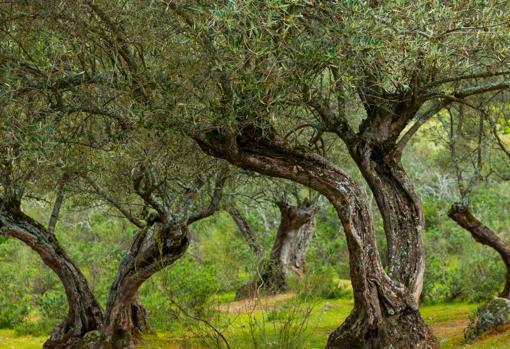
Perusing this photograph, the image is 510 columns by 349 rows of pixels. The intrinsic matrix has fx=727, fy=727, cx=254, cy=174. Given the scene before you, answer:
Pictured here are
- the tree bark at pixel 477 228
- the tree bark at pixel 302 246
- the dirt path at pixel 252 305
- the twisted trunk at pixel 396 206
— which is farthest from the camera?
the tree bark at pixel 302 246

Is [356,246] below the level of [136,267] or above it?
below

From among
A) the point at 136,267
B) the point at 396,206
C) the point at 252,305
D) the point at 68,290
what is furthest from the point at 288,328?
the point at 68,290

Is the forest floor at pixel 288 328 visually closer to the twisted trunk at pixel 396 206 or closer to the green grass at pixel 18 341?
the green grass at pixel 18 341

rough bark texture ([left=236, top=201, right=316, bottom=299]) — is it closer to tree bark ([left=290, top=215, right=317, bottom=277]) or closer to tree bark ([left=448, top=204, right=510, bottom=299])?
tree bark ([left=290, top=215, right=317, bottom=277])

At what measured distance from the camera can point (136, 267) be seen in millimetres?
13586

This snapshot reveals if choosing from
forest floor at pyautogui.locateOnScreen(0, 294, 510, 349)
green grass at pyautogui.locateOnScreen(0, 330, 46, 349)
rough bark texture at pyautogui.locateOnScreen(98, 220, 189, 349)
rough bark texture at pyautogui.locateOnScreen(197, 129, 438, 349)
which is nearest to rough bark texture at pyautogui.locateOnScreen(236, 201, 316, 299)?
forest floor at pyautogui.locateOnScreen(0, 294, 510, 349)

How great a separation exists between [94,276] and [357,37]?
17.4m

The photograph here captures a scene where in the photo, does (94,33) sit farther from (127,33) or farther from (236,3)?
(236,3)

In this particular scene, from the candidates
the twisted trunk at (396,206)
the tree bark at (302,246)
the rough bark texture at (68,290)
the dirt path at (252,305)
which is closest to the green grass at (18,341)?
the rough bark texture at (68,290)

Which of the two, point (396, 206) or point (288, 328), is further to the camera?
point (396, 206)

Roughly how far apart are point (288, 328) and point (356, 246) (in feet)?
7.05

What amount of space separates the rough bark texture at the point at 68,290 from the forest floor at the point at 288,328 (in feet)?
4.67

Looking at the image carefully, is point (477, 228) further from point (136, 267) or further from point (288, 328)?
point (136, 267)

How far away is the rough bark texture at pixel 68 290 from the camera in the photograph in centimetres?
1476
